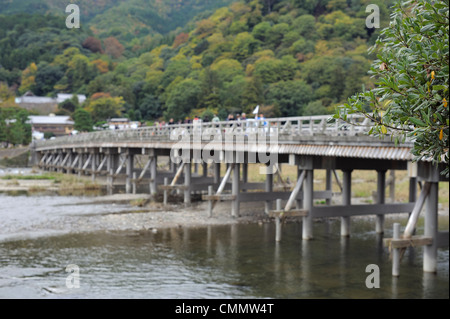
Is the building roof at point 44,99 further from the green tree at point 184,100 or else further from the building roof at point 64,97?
the green tree at point 184,100

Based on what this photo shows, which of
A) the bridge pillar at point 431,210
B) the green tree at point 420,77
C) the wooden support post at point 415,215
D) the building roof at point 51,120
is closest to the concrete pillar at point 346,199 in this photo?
the bridge pillar at point 431,210

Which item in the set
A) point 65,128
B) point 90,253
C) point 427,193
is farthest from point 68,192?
point 65,128

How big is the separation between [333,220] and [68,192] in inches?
756

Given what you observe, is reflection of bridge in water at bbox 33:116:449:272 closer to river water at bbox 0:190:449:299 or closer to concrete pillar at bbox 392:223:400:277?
concrete pillar at bbox 392:223:400:277

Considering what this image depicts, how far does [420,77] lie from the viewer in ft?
→ 18.7

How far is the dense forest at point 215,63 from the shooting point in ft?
215

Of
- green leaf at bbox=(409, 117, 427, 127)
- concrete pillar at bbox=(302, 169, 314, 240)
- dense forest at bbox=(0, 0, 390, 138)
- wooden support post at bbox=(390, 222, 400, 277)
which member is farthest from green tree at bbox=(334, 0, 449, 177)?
dense forest at bbox=(0, 0, 390, 138)

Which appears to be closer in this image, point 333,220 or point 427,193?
point 427,193

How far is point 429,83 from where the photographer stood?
552cm

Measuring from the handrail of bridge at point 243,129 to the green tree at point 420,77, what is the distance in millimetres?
933

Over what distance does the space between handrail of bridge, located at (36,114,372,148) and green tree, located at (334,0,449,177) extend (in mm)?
933

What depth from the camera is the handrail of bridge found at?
1738 cm
